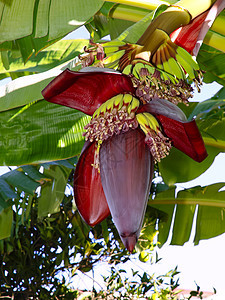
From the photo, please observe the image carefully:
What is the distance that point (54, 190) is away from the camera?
1.67m

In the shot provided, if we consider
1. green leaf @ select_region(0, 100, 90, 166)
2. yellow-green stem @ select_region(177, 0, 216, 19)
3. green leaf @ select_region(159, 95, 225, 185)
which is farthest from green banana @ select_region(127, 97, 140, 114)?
green leaf @ select_region(159, 95, 225, 185)

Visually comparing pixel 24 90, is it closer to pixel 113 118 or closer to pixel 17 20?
pixel 17 20

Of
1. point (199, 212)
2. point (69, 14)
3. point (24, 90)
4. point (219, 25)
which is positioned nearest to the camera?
point (219, 25)

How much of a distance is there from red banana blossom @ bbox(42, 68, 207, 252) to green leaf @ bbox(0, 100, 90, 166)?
0.47 metres

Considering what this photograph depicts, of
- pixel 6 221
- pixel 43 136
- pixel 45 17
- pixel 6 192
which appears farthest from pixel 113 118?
pixel 6 221

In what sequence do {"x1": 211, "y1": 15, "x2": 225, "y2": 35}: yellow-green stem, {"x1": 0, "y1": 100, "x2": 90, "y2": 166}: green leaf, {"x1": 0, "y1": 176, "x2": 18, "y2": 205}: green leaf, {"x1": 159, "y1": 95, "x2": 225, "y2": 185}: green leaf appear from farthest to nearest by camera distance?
{"x1": 159, "y1": 95, "x2": 225, "y2": 185}: green leaf, {"x1": 0, "y1": 176, "x2": 18, "y2": 205}: green leaf, {"x1": 0, "y1": 100, "x2": 90, "y2": 166}: green leaf, {"x1": 211, "y1": 15, "x2": 225, "y2": 35}: yellow-green stem

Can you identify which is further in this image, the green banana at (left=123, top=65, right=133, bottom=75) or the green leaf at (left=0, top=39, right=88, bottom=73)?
the green leaf at (left=0, top=39, right=88, bottom=73)

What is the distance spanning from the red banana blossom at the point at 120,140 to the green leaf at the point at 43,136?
467 millimetres

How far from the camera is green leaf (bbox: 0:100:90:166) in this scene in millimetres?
1045

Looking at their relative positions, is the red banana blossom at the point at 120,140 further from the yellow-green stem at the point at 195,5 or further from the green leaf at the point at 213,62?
the green leaf at the point at 213,62

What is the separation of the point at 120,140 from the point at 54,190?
3.92ft

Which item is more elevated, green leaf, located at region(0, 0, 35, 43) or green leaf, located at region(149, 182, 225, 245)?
green leaf, located at region(0, 0, 35, 43)

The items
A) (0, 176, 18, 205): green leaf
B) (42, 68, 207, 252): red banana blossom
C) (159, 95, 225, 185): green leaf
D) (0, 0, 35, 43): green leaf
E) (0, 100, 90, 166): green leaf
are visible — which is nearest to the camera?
(42, 68, 207, 252): red banana blossom

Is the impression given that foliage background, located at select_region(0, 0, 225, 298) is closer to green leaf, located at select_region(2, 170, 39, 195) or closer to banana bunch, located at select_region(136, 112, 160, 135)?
green leaf, located at select_region(2, 170, 39, 195)
